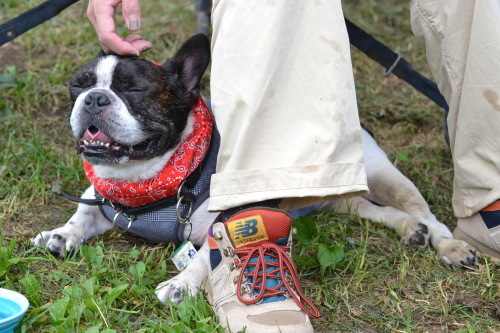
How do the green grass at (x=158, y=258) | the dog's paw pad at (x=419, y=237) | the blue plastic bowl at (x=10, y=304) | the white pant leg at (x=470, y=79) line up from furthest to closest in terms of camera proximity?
1. the dog's paw pad at (x=419, y=237)
2. the white pant leg at (x=470, y=79)
3. the green grass at (x=158, y=258)
4. the blue plastic bowl at (x=10, y=304)

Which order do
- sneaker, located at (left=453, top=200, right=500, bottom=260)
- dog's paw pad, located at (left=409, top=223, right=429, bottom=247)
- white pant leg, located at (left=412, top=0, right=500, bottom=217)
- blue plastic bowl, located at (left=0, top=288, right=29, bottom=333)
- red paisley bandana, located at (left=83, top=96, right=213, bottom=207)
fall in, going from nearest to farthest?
blue plastic bowl, located at (left=0, top=288, right=29, bottom=333)
white pant leg, located at (left=412, top=0, right=500, bottom=217)
sneaker, located at (left=453, top=200, right=500, bottom=260)
red paisley bandana, located at (left=83, top=96, right=213, bottom=207)
dog's paw pad, located at (left=409, top=223, right=429, bottom=247)

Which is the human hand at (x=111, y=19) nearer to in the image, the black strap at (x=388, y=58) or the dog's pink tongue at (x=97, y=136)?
the dog's pink tongue at (x=97, y=136)

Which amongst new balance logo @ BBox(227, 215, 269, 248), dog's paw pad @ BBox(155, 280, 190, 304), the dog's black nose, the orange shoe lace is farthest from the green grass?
the dog's black nose

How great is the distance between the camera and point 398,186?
299 centimetres

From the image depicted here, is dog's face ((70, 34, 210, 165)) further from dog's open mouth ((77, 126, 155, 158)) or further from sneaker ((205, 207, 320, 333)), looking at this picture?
sneaker ((205, 207, 320, 333))

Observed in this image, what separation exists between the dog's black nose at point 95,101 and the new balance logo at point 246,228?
30.8 inches

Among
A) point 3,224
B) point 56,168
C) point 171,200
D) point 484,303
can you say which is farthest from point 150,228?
point 484,303

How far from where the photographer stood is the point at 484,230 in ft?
8.09

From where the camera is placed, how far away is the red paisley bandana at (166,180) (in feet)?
8.26

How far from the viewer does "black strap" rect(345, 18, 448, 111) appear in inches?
121

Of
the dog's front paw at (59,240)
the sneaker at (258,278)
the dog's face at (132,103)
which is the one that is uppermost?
the sneaker at (258,278)

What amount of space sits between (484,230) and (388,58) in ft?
3.29

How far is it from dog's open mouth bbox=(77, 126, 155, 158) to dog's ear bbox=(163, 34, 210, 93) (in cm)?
37

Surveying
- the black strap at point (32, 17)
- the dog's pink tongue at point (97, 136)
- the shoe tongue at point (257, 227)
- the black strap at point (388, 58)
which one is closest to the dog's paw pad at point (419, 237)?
the black strap at point (388, 58)
